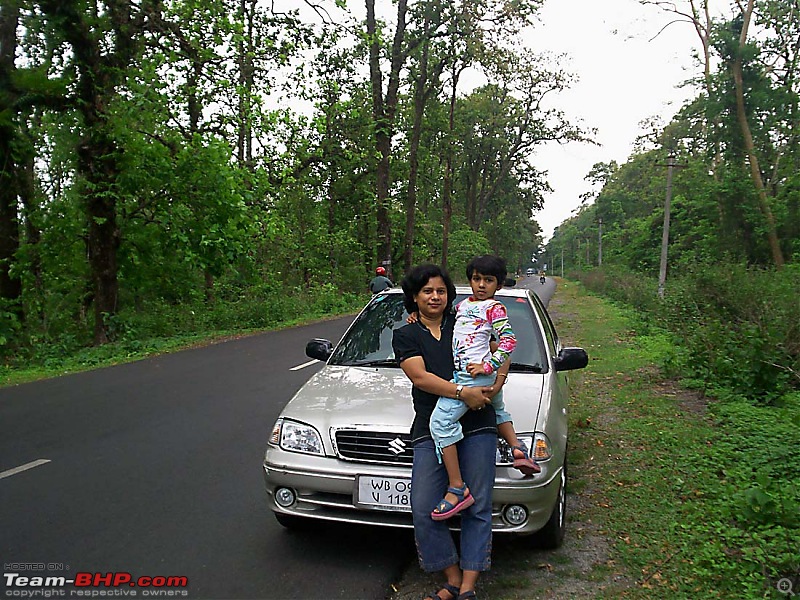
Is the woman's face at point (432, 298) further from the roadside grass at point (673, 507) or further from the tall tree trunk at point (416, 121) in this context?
the tall tree trunk at point (416, 121)

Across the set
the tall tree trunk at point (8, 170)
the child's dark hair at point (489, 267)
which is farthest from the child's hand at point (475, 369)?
the tall tree trunk at point (8, 170)

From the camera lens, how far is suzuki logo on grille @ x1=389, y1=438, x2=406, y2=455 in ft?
12.7

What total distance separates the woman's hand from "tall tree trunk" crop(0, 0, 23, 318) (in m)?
10.1

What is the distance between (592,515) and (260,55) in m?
16.1

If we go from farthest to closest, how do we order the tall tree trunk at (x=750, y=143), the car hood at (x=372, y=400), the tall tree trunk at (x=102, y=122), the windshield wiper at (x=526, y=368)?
1. the tall tree trunk at (x=750, y=143)
2. the tall tree trunk at (x=102, y=122)
3. the windshield wiper at (x=526, y=368)
4. the car hood at (x=372, y=400)

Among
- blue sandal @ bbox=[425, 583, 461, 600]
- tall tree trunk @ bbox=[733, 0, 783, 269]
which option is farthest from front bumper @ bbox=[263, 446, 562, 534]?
tall tree trunk @ bbox=[733, 0, 783, 269]

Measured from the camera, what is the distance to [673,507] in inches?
189

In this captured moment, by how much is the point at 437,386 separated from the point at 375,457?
83cm

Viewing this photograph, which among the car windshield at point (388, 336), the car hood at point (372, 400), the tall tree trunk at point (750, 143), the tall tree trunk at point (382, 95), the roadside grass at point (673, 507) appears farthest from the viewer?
the tall tree trunk at point (750, 143)

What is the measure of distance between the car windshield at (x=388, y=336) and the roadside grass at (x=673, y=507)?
1183mm

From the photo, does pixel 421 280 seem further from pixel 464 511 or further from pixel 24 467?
pixel 24 467

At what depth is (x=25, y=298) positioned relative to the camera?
18.6m

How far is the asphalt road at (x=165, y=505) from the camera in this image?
3852mm

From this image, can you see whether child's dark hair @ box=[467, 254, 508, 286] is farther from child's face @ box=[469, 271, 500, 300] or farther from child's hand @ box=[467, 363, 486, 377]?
child's hand @ box=[467, 363, 486, 377]
